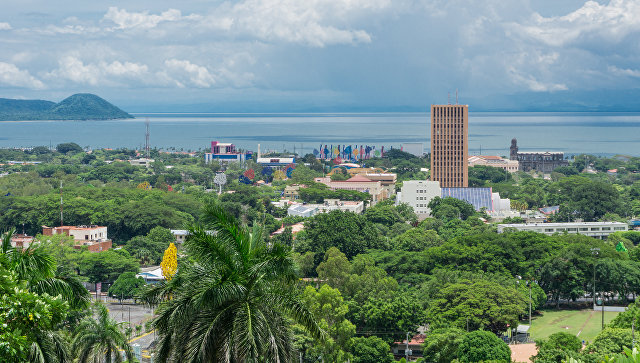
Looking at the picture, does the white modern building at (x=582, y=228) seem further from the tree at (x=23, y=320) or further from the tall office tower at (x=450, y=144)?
the tree at (x=23, y=320)

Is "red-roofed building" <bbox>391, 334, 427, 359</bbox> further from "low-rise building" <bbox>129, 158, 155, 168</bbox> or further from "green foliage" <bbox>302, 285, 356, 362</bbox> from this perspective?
"low-rise building" <bbox>129, 158, 155, 168</bbox>

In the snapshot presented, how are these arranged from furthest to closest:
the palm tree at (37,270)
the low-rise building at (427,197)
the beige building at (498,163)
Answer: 1. the beige building at (498,163)
2. the low-rise building at (427,197)
3. the palm tree at (37,270)

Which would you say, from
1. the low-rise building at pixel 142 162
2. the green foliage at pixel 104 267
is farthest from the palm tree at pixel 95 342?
the low-rise building at pixel 142 162

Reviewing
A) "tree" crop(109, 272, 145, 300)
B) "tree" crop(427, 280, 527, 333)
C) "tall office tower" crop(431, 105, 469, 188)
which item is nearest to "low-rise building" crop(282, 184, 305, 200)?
"tall office tower" crop(431, 105, 469, 188)

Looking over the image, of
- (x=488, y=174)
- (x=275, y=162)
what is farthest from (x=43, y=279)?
(x=275, y=162)

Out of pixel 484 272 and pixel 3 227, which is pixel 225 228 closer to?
pixel 484 272

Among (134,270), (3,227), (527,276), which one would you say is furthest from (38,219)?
(527,276)

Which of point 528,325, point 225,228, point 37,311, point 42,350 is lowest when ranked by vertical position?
point 528,325
